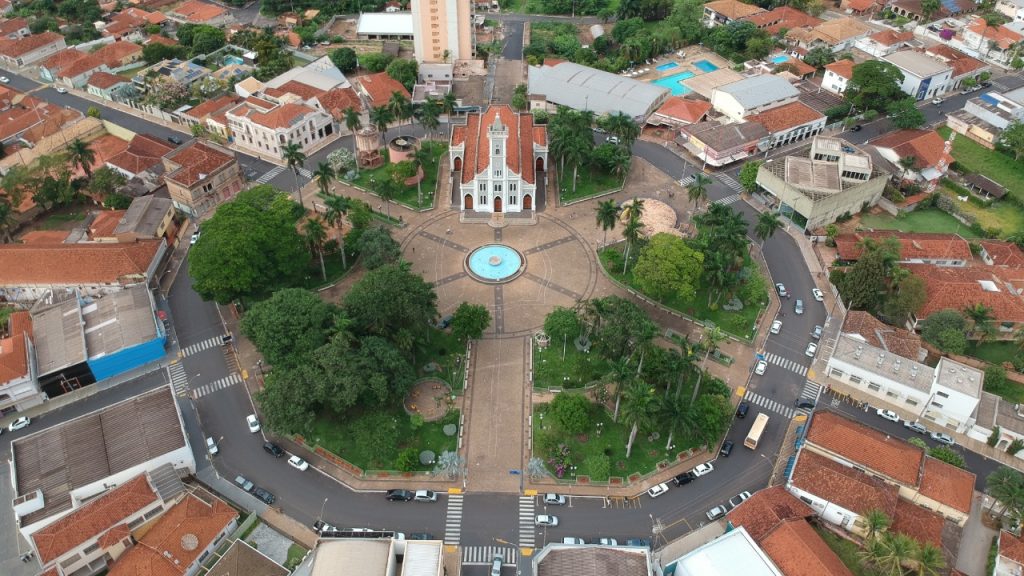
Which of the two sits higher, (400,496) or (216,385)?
(216,385)

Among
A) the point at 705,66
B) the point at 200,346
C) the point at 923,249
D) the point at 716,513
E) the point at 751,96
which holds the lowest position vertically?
the point at 716,513

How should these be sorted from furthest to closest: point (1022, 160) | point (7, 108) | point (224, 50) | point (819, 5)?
point (819, 5) → point (224, 50) → point (7, 108) → point (1022, 160)

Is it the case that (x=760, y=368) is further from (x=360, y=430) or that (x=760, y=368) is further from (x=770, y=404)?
(x=360, y=430)

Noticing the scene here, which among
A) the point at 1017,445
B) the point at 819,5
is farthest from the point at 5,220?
the point at 819,5

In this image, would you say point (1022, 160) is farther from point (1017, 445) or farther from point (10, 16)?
point (10, 16)

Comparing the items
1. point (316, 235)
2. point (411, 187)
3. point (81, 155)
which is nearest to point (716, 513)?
point (316, 235)
